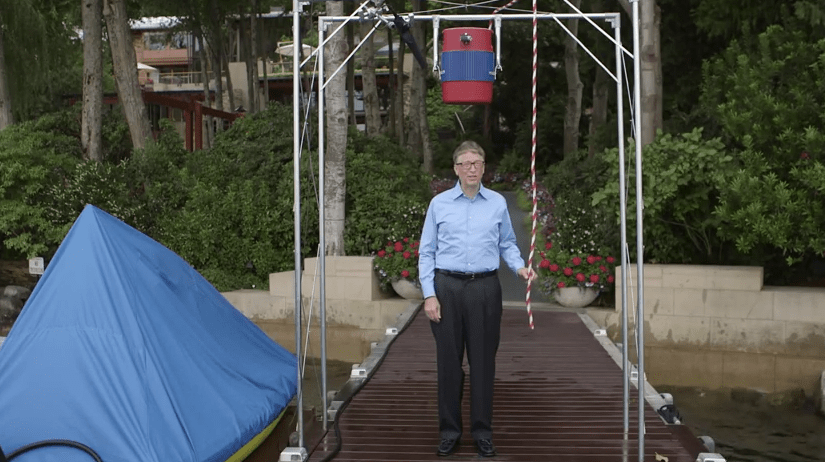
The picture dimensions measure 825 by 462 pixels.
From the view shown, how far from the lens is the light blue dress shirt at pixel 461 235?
7.38 metres

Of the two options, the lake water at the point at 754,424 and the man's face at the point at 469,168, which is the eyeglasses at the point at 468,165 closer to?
the man's face at the point at 469,168

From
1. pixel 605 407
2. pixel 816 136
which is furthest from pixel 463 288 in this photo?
pixel 816 136

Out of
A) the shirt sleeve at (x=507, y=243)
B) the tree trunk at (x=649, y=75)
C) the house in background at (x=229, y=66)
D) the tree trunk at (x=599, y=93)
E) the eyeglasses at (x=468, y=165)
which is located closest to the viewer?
the eyeglasses at (x=468, y=165)

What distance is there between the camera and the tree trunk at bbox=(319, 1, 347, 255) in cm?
1750

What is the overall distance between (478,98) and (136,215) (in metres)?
12.0

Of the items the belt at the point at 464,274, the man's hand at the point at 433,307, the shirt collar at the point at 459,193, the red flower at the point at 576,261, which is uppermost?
the shirt collar at the point at 459,193

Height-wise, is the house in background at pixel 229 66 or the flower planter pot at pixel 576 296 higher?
the house in background at pixel 229 66

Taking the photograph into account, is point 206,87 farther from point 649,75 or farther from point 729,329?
point 729,329

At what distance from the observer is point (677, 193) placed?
48.6 feet

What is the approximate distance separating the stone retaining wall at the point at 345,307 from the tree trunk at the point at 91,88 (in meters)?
6.98

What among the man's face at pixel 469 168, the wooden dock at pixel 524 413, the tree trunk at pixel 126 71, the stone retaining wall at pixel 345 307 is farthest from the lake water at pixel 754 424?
the tree trunk at pixel 126 71

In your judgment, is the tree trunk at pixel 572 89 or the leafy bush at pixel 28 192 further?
the tree trunk at pixel 572 89

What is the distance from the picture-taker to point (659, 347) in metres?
14.7

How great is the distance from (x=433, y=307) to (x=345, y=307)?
9197mm
